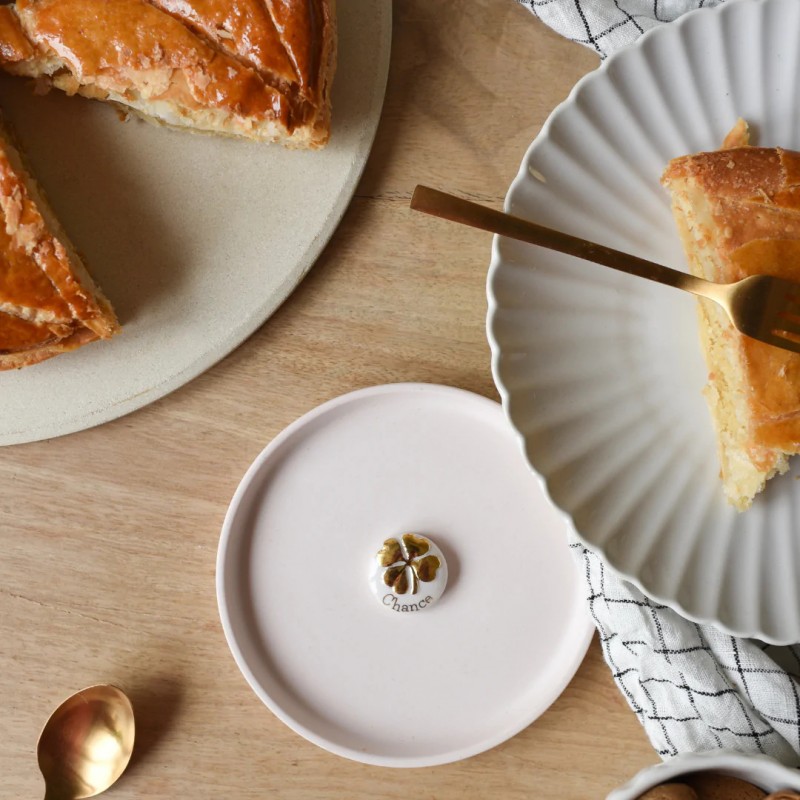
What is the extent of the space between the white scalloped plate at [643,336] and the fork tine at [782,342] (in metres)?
0.18

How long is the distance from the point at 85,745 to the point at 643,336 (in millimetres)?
1471

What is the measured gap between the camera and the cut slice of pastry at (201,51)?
1.56 meters

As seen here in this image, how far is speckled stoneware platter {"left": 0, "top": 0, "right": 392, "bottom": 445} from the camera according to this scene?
1640 mm

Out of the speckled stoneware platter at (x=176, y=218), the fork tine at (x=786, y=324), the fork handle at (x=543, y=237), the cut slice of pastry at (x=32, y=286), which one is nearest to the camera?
the fork handle at (x=543, y=237)

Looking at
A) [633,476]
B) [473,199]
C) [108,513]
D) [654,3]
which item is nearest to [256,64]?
[473,199]

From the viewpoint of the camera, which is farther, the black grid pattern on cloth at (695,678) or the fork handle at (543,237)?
the black grid pattern on cloth at (695,678)

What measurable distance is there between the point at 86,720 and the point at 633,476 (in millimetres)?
1273

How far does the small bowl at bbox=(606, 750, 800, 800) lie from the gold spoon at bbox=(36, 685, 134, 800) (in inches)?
40.5

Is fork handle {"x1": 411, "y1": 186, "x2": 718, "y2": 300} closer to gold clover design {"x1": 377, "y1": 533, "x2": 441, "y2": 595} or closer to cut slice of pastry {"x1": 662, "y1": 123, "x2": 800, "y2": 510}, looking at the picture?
cut slice of pastry {"x1": 662, "y1": 123, "x2": 800, "y2": 510}

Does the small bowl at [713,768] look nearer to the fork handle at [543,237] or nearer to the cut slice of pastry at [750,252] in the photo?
the cut slice of pastry at [750,252]

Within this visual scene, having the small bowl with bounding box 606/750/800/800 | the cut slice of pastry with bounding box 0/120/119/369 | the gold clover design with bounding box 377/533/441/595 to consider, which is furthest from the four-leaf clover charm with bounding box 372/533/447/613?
the cut slice of pastry with bounding box 0/120/119/369

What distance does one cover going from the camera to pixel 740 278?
1.43 metres

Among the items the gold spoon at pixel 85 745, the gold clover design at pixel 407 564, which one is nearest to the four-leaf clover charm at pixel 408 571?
the gold clover design at pixel 407 564

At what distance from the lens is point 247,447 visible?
1.70m
